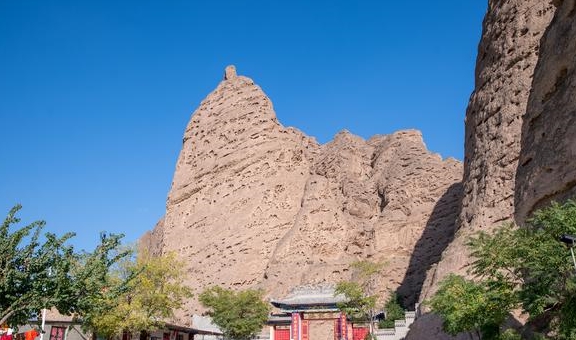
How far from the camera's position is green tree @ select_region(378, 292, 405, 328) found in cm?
4422

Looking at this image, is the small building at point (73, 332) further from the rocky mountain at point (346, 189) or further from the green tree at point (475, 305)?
the rocky mountain at point (346, 189)

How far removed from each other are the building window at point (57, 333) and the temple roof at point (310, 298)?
20.9 metres

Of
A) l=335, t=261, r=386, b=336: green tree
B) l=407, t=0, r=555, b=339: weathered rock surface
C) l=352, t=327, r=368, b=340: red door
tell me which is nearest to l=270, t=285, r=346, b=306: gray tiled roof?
l=335, t=261, r=386, b=336: green tree

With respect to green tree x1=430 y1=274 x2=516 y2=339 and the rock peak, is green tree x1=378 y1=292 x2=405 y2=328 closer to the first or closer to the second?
green tree x1=430 y1=274 x2=516 y2=339

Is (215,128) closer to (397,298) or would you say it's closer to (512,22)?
(397,298)

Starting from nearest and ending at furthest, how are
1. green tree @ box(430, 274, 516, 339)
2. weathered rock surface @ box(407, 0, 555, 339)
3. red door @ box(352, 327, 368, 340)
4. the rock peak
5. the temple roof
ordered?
green tree @ box(430, 274, 516, 339)
weathered rock surface @ box(407, 0, 555, 339)
red door @ box(352, 327, 368, 340)
the temple roof
the rock peak

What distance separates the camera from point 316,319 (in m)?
46.5

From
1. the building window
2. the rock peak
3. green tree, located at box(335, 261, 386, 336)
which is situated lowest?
the building window

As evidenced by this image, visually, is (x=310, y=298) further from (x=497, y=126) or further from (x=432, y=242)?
(x=497, y=126)

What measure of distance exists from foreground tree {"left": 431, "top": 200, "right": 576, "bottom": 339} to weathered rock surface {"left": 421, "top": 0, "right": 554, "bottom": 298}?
43.0 ft

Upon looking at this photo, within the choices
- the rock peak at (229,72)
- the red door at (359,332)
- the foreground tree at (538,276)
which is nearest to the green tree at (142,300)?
the foreground tree at (538,276)

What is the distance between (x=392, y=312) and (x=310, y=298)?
6.94 m

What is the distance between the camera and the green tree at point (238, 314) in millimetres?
41219

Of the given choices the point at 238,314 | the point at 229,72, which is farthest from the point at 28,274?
the point at 229,72
